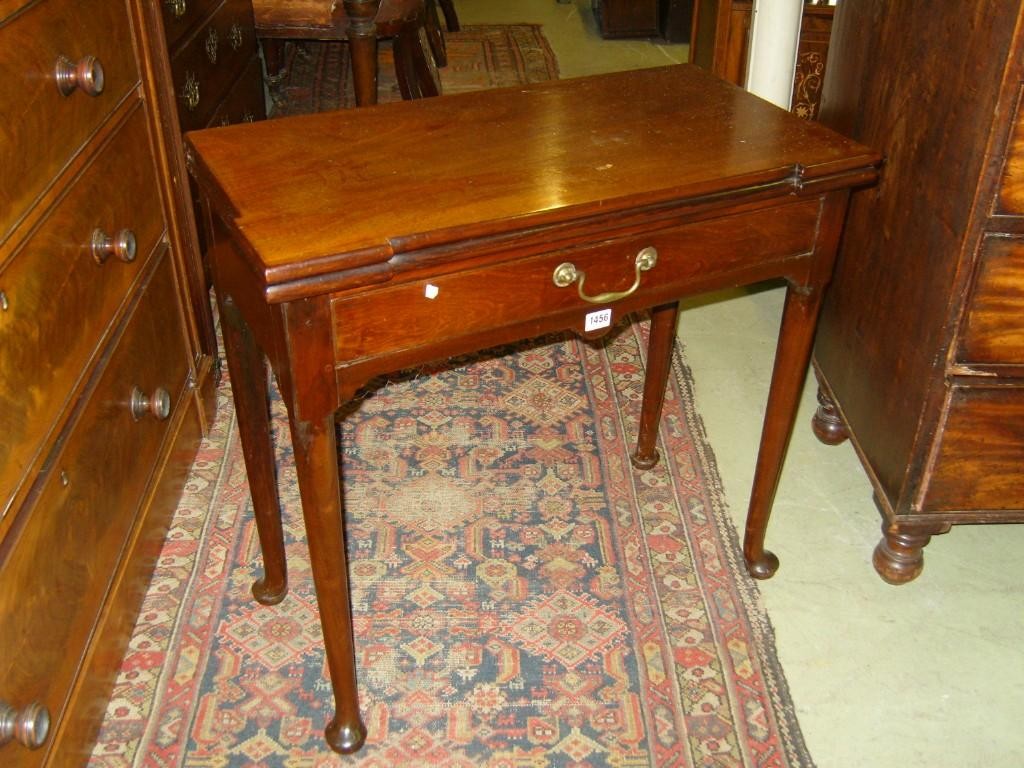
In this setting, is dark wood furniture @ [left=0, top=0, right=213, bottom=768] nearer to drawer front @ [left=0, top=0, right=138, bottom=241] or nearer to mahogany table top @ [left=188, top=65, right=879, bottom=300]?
drawer front @ [left=0, top=0, right=138, bottom=241]

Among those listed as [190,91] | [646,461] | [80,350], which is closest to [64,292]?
[80,350]

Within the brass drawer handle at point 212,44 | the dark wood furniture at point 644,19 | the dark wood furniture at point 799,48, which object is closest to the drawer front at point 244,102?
the brass drawer handle at point 212,44

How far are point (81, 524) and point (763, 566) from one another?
4.09ft

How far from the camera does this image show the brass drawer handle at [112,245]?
1.56 meters

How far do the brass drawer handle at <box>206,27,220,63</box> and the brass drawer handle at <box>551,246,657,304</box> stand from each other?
167cm

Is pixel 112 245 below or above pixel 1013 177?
below

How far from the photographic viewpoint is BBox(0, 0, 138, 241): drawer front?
1275 mm

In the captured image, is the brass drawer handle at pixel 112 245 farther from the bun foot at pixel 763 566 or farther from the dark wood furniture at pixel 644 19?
the dark wood furniture at pixel 644 19

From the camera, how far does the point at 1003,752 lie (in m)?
1.60

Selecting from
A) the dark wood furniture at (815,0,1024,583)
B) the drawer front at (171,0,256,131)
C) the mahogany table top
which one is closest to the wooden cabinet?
the drawer front at (171,0,256,131)

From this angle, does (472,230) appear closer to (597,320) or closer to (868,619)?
(597,320)

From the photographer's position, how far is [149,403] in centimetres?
179

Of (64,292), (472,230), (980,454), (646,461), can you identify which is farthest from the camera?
(646,461)

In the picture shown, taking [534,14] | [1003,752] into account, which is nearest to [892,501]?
[1003,752]
